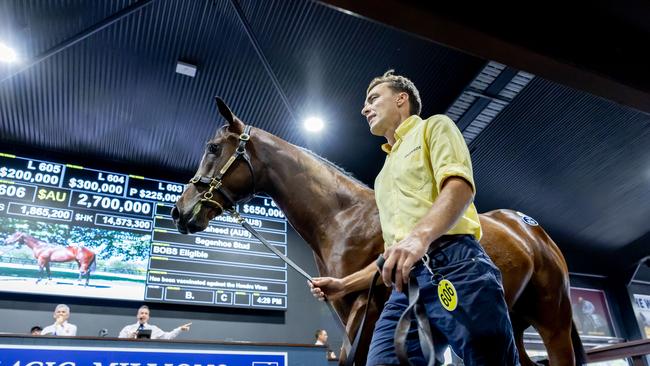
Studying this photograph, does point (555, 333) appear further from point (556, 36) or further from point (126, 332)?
point (126, 332)

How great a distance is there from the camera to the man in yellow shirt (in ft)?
4.35

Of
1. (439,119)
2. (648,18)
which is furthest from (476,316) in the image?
(648,18)

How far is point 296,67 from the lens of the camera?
750 centimetres

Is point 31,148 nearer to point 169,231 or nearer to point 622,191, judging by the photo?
point 169,231

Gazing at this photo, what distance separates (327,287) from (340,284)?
6cm

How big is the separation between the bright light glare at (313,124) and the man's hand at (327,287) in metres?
6.40

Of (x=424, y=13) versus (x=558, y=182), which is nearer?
(x=424, y=13)

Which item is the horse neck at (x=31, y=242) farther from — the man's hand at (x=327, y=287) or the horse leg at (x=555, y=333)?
the horse leg at (x=555, y=333)

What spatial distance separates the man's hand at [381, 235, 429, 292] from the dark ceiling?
581 centimetres

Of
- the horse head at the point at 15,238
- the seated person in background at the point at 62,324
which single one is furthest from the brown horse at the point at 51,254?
the seated person in background at the point at 62,324

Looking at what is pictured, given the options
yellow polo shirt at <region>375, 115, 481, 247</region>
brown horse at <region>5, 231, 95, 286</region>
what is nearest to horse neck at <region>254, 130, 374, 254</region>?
yellow polo shirt at <region>375, 115, 481, 247</region>

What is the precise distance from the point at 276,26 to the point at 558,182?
695cm

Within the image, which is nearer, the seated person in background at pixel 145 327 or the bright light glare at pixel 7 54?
the bright light glare at pixel 7 54

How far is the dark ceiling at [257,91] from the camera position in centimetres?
675
